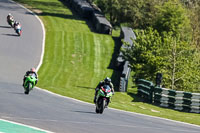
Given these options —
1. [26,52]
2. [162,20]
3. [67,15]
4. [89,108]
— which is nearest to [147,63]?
[26,52]

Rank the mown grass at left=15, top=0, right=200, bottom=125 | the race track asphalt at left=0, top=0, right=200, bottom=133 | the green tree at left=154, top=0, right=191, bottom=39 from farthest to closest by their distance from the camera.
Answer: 1. the green tree at left=154, top=0, right=191, bottom=39
2. the mown grass at left=15, top=0, right=200, bottom=125
3. the race track asphalt at left=0, top=0, right=200, bottom=133

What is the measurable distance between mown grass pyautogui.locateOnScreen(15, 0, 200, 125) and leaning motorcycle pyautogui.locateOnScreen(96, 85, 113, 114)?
16.6 ft

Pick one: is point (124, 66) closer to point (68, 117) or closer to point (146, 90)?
point (146, 90)

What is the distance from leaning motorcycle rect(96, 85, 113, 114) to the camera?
16.7m

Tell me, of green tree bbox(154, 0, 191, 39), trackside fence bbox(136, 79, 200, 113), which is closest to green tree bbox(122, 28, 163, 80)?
trackside fence bbox(136, 79, 200, 113)

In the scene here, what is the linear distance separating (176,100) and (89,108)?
7.68m

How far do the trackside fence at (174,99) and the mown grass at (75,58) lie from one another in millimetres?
727

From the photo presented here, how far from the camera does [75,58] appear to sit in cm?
3784

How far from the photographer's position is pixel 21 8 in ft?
174

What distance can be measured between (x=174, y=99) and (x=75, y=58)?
46.1 feet

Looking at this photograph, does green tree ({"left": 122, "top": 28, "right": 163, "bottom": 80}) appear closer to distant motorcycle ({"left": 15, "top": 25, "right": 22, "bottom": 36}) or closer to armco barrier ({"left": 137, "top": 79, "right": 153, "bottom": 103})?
armco barrier ({"left": 137, "top": 79, "right": 153, "bottom": 103})

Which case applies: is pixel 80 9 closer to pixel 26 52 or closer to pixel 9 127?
pixel 26 52

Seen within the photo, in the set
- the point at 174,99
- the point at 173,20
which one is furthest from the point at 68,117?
the point at 173,20

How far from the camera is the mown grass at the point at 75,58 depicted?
2830 centimetres
